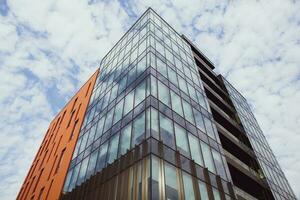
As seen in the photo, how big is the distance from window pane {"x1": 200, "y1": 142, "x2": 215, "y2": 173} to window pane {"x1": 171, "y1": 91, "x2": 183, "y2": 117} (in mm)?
3060

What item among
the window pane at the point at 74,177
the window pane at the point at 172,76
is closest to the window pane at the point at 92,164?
the window pane at the point at 74,177

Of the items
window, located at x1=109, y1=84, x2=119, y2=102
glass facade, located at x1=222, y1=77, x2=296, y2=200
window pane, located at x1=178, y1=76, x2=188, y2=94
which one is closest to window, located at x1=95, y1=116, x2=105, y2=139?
window, located at x1=109, y1=84, x2=119, y2=102

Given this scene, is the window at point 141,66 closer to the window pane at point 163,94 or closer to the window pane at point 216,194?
the window pane at point 163,94

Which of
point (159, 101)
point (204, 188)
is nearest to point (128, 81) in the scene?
point (159, 101)

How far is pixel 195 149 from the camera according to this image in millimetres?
17422

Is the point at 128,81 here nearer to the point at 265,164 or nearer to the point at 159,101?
the point at 159,101

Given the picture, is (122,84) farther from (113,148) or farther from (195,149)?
(195,149)

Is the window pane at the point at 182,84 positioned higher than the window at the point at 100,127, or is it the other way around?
the window pane at the point at 182,84

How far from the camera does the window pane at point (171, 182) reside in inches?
498

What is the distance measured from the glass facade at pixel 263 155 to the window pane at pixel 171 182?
56.1ft

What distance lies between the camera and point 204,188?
15078 millimetres

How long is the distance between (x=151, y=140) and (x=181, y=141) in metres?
2.99

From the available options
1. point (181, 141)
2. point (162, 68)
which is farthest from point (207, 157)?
point (162, 68)

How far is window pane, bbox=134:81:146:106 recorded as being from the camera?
1818 cm
